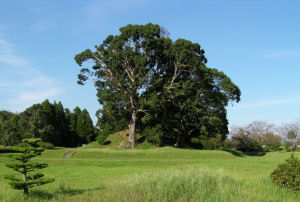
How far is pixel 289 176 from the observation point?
1050 cm

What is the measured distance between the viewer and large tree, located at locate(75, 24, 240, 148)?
102 feet

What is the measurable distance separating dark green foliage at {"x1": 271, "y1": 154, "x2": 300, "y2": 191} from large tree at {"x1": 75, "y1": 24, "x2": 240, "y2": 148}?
19.8 metres

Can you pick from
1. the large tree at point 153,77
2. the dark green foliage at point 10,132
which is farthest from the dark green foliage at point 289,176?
the dark green foliage at point 10,132

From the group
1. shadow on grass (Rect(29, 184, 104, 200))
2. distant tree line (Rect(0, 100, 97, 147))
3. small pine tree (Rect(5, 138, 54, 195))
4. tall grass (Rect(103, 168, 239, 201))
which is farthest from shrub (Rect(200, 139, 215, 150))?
small pine tree (Rect(5, 138, 54, 195))

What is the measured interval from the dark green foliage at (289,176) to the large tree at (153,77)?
65.1ft

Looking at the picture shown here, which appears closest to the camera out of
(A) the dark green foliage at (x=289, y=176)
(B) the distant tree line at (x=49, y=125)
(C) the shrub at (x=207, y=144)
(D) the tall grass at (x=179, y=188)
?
→ (D) the tall grass at (x=179, y=188)

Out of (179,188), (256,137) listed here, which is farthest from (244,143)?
(179,188)

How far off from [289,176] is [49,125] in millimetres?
38363

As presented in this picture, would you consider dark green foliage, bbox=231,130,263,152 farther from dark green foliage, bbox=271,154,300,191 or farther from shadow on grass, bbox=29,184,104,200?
shadow on grass, bbox=29,184,104,200

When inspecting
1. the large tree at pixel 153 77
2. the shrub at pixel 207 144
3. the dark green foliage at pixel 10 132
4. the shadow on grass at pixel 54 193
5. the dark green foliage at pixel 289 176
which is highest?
the large tree at pixel 153 77

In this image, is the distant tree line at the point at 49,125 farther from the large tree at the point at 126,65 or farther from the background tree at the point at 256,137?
the background tree at the point at 256,137

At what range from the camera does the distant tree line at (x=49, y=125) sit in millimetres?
41031

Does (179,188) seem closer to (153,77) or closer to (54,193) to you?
(54,193)

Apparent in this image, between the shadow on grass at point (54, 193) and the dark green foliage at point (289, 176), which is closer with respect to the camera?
the shadow on grass at point (54, 193)
